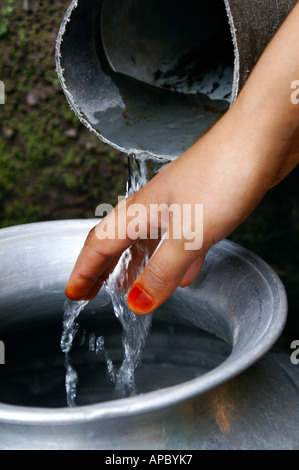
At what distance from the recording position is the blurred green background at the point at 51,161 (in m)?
1.73

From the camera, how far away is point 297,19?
2.38 feet

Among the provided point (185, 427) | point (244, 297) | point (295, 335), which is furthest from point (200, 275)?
point (295, 335)

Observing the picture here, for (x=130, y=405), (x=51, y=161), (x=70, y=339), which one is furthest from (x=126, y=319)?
(x=51, y=161)

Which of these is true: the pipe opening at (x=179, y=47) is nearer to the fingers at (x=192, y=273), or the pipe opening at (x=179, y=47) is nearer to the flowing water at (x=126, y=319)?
the flowing water at (x=126, y=319)

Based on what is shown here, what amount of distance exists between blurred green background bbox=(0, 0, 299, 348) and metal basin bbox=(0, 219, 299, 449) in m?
0.70

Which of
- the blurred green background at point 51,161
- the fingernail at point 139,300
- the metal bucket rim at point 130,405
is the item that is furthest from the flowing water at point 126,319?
the blurred green background at point 51,161

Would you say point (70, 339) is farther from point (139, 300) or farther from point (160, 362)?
point (139, 300)

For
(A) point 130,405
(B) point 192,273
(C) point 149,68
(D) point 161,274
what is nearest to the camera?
(A) point 130,405

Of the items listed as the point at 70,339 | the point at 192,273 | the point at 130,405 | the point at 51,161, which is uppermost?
the point at 130,405

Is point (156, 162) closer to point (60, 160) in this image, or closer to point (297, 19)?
point (297, 19)

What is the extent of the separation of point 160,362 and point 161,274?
1.38ft

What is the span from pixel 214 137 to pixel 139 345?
0.49 metres

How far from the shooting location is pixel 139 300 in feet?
2.69

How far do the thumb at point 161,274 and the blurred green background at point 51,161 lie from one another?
37.5 inches
